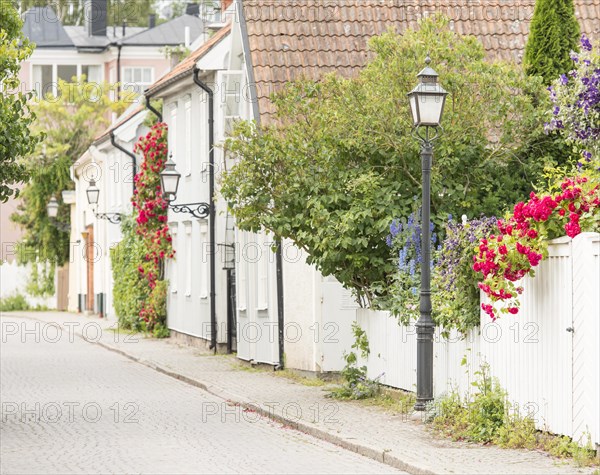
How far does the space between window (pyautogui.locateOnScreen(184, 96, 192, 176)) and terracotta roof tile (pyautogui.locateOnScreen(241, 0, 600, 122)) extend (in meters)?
7.27

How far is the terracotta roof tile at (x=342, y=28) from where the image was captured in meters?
23.0

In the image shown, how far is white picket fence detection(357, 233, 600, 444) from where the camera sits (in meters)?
10.8

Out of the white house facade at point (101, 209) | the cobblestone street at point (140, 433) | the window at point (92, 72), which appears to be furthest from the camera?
the window at point (92, 72)

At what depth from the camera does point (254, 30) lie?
23422mm

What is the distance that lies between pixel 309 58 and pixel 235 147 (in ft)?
20.1

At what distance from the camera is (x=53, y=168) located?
54594 mm

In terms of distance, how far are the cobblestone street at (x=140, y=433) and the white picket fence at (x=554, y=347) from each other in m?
1.63

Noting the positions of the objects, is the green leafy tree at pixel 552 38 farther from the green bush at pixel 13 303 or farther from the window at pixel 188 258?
the green bush at pixel 13 303

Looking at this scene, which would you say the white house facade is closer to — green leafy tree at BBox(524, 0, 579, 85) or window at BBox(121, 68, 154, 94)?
window at BBox(121, 68, 154, 94)

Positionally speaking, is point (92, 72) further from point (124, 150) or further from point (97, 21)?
point (124, 150)

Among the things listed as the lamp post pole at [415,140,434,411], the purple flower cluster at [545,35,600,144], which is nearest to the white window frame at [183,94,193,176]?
the purple flower cluster at [545,35,600,144]

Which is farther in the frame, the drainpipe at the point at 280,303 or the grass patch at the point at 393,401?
the drainpipe at the point at 280,303

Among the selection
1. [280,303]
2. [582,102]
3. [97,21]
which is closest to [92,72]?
[97,21]

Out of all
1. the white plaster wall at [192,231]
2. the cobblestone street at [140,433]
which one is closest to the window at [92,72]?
the white plaster wall at [192,231]
